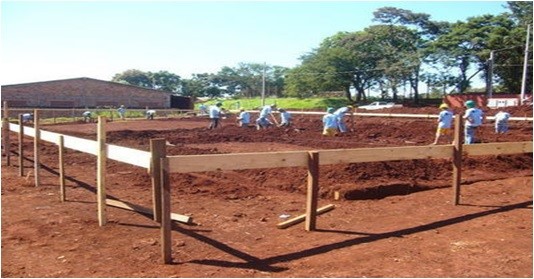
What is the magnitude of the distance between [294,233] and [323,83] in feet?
202

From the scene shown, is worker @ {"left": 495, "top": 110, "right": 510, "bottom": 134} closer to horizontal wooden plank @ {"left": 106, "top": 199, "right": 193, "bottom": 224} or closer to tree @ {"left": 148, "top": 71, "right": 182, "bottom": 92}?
horizontal wooden plank @ {"left": 106, "top": 199, "right": 193, "bottom": 224}

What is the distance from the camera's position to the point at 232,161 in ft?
17.2

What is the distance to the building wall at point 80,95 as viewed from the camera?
1816 inches

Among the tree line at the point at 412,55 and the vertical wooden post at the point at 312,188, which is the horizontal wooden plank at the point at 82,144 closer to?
the vertical wooden post at the point at 312,188

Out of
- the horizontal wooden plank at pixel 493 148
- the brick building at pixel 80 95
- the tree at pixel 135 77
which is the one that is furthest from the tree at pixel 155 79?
the horizontal wooden plank at pixel 493 148

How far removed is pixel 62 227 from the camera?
19.7ft

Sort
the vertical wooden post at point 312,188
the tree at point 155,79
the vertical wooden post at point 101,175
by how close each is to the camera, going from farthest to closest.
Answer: the tree at point 155,79
the vertical wooden post at point 101,175
the vertical wooden post at point 312,188

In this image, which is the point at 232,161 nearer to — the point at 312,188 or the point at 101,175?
the point at 312,188

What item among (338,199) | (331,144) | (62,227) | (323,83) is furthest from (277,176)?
(323,83)

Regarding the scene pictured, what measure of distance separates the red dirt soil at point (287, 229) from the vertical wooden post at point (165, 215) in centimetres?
12

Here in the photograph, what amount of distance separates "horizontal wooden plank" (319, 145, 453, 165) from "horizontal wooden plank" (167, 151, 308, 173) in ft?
1.13

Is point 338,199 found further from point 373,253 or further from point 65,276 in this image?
point 65,276

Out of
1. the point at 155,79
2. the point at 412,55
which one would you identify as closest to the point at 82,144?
the point at 412,55

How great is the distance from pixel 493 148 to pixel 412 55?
2175 inches
